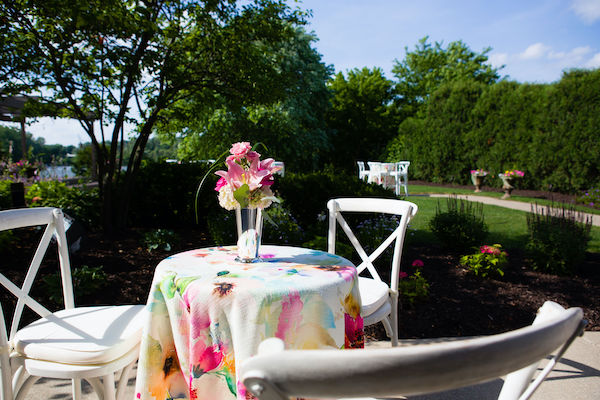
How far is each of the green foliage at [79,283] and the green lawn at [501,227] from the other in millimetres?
4374

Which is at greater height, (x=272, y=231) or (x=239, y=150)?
(x=239, y=150)

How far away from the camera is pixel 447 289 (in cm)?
424

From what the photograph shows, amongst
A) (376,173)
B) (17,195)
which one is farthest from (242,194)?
(376,173)

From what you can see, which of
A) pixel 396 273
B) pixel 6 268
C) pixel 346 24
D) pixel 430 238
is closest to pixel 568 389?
pixel 396 273

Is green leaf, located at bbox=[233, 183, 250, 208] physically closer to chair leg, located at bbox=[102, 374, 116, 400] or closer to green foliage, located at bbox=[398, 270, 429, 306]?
chair leg, located at bbox=[102, 374, 116, 400]

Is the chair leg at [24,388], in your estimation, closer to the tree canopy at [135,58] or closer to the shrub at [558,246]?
the tree canopy at [135,58]

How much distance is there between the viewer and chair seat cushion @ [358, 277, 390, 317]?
2381 millimetres

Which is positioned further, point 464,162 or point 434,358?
point 464,162

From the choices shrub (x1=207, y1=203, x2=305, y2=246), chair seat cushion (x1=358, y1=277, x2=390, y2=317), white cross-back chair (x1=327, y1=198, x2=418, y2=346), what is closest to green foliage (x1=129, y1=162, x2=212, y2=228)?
shrub (x1=207, y1=203, x2=305, y2=246)

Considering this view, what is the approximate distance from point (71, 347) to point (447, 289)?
3.61 metres

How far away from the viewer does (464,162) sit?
16.7 meters

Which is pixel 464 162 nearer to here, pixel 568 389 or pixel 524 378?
pixel 568 389

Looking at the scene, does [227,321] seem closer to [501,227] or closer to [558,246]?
[558,246]

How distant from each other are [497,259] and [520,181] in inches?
443
